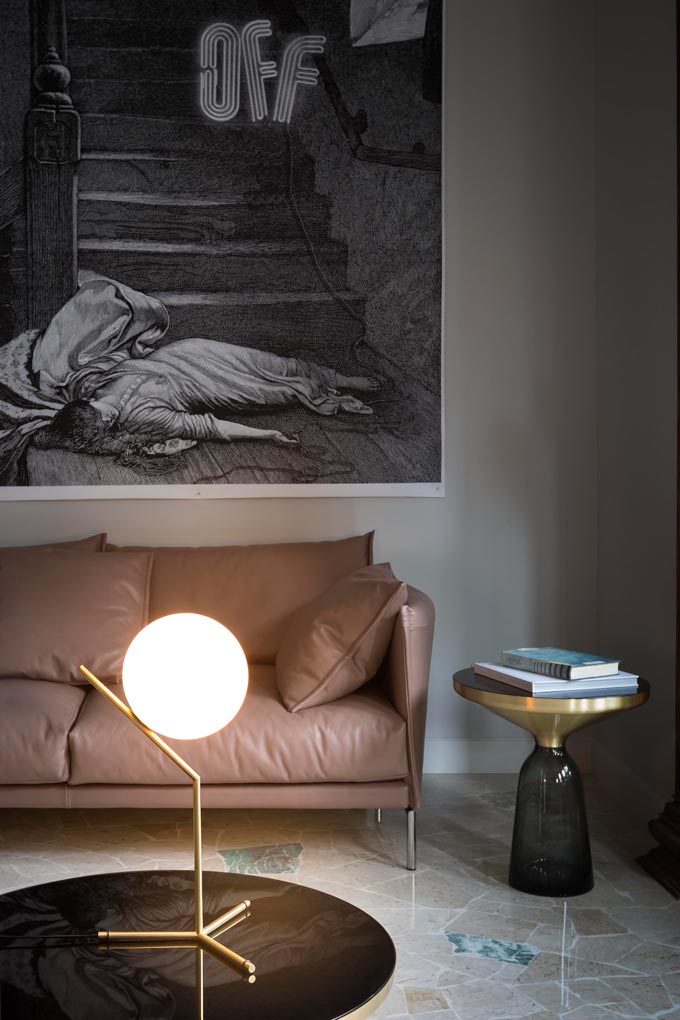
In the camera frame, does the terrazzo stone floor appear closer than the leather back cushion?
Yes

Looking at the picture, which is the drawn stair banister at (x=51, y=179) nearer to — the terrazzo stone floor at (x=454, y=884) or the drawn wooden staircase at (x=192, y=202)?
the drawn wooden staircase at (x=192, y=202)

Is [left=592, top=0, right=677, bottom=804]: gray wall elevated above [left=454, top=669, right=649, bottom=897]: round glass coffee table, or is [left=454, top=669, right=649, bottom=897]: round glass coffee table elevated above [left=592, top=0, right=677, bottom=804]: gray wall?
[left=592, top=0, right=677, bottom=804]: gray wall

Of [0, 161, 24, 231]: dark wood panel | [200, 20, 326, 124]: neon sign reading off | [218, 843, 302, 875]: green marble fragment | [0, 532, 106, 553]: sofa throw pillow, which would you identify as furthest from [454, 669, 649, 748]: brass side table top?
[0, 161, 24, 231]: dark wood panel

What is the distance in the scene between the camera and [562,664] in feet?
8.02

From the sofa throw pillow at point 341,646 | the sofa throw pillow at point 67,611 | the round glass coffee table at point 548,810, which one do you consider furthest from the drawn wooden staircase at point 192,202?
the round glass coffee table at point 548,810

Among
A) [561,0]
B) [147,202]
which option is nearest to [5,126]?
[147,202]

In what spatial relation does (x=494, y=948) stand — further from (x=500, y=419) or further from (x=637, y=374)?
(x=500, y=419)

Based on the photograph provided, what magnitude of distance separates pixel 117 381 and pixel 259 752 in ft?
5.21

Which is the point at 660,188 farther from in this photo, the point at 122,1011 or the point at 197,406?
the point at 122,1011

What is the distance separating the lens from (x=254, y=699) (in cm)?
274

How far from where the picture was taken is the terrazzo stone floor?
6.46ft

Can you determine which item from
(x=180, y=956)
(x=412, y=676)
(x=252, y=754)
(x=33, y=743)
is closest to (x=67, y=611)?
(x=33, y=743)

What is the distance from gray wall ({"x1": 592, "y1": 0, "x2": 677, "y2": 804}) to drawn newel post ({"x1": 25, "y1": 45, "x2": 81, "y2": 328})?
1.92 meters

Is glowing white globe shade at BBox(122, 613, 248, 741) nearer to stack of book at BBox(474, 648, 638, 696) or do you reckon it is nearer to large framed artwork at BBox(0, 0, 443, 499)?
stack of book at BBox(474, 648, 638, 696)
